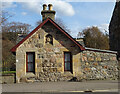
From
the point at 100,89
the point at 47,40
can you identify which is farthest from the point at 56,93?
the point at 47,40

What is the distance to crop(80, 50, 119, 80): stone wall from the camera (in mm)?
13969

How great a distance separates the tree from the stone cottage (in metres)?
29.6

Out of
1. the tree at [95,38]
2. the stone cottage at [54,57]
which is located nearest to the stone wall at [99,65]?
the stone cottage at [54,57]

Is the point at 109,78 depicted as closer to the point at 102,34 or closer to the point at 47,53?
the point at 47,53

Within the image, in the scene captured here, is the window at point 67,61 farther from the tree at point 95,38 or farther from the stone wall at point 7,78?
the tree at point 95,38

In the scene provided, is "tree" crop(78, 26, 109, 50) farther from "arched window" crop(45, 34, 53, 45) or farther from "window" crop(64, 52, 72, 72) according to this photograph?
"arched window" crop(45, 34, 53, 45)

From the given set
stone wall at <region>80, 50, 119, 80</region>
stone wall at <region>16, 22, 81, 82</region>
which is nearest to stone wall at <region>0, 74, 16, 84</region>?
stone wall at <region>16, 22, 81, 82</region>

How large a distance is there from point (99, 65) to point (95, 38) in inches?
1284

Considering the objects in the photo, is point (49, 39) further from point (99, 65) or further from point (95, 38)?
point (95, 38)

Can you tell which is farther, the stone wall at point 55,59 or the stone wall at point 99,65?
Result: the stone wall at point 99,65

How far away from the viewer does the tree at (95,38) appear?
44562 mm

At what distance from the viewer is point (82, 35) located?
48.8 m

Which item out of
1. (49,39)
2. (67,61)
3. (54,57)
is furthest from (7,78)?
(67,61)

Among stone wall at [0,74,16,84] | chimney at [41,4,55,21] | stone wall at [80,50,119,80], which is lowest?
stone wall at [0,74,16,84]
